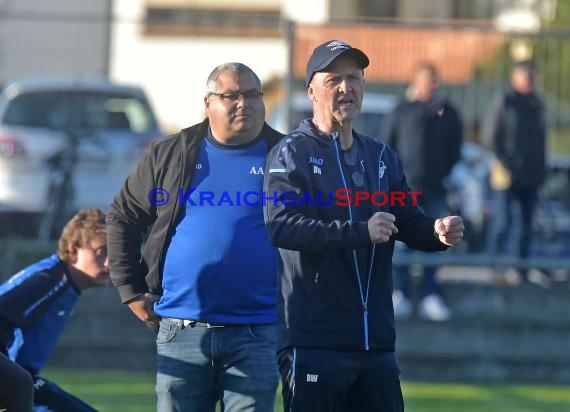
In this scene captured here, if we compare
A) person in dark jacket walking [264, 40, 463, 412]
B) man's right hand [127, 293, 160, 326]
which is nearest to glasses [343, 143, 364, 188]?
person in dark jacket walking [264, 40, 463, 412]

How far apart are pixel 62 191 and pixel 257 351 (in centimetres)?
686

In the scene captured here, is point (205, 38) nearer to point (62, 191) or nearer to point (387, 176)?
point (62, 191)

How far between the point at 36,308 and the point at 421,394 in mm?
5431

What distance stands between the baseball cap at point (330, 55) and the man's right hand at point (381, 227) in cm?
68

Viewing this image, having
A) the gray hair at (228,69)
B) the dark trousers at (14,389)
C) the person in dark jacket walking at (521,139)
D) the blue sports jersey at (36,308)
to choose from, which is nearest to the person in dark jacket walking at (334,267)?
the gray hair at (228,69)

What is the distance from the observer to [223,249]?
5898mm

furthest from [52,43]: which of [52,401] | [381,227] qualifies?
[381,227]

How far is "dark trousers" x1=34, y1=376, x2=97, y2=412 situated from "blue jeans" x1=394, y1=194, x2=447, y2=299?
5.85 meters

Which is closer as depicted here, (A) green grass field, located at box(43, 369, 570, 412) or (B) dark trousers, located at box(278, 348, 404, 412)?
(B) dark trousers, located at box(278, 348, 404, 412)

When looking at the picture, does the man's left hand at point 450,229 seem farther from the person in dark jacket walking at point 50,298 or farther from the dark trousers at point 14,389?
the person in dark jacket walking at point 50,298

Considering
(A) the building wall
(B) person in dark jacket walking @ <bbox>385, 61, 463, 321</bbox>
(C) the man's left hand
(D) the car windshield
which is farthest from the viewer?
(A) the building wall

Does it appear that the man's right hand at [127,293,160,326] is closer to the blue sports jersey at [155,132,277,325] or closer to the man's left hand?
the blue sports jersey at [155,132,277,325]

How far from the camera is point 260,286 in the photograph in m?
5.96

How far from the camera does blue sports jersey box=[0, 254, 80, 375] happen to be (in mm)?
6105
